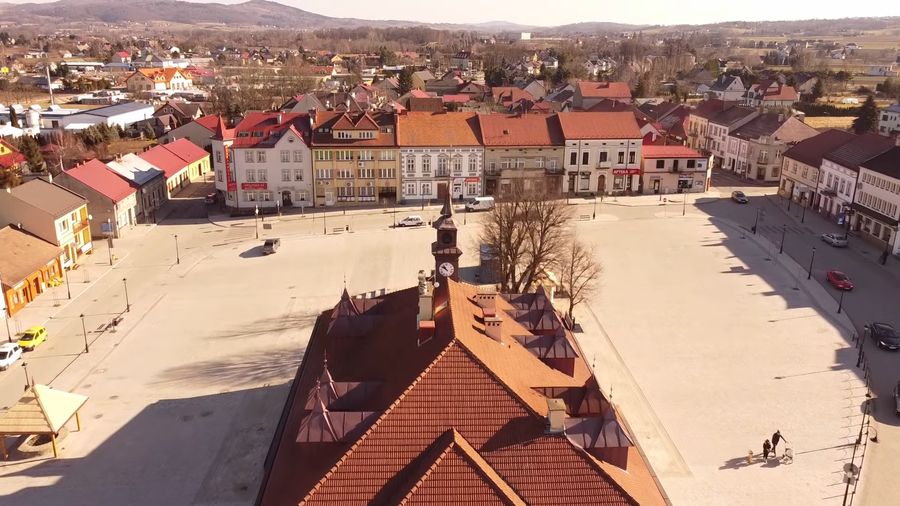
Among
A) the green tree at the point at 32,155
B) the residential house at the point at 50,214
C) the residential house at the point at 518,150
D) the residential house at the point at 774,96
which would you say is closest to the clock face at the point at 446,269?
the residential house at the point at 50,214

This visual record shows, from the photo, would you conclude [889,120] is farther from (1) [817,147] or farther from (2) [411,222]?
(2) [411,222]

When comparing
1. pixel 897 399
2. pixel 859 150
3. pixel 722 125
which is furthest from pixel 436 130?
pixel 897 399

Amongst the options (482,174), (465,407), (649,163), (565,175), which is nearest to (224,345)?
(465,407)

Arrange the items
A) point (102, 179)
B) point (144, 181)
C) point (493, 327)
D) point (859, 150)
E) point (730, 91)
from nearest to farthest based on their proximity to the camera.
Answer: point (493, 327) < point (102, 179) < point (859, 150) < point (144, 181) < point (730, 91)

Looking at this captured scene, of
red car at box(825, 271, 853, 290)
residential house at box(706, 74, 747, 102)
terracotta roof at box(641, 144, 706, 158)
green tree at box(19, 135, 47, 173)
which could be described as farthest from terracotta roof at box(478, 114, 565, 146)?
residential house at box(706, 74, 747, 102)

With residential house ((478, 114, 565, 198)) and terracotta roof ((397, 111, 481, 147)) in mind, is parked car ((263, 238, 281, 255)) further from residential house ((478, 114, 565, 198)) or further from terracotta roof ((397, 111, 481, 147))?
residential house ((478, 114, 565, 198))
